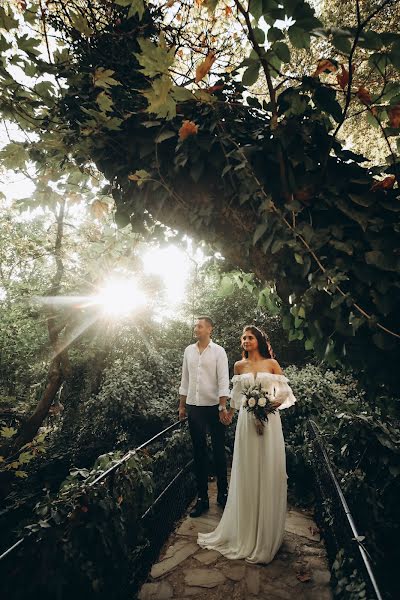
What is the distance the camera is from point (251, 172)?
1846 mm

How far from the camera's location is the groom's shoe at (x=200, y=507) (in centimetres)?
401

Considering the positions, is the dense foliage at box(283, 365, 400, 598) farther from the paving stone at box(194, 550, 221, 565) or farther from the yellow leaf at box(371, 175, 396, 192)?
the yellow leaf at box(371, 175, 396, 192)

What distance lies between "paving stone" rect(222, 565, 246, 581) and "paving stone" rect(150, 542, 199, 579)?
16.9 inches

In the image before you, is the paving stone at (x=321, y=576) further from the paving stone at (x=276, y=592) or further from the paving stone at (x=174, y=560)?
the paving stone at (x=174, y=560)

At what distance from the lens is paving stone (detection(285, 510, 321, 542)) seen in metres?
3.72

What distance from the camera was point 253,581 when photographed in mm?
2836

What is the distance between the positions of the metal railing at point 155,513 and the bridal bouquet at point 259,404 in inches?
41.6

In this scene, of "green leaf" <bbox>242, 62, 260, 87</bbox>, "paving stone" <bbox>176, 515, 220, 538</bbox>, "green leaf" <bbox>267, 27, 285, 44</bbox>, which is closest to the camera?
"green leaf" <bbox>267, 27, 285, 44</bbox>

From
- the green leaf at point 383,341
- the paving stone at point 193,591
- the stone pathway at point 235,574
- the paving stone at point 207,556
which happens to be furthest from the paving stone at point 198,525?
the green leaf at point 383,341

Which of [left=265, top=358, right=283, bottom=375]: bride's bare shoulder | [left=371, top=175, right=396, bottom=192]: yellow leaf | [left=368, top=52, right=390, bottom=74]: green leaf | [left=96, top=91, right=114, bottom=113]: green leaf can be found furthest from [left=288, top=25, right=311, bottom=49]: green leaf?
[left=265, top=358, right=283, bottom=375]: bride's bare shoulder

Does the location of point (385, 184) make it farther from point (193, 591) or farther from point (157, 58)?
point (193, 591)

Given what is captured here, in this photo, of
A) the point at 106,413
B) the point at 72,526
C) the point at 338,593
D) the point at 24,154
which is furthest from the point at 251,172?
the point at 106,413

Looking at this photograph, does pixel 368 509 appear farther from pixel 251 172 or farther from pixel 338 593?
pixel 251 172

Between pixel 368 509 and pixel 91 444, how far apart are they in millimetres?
5733
